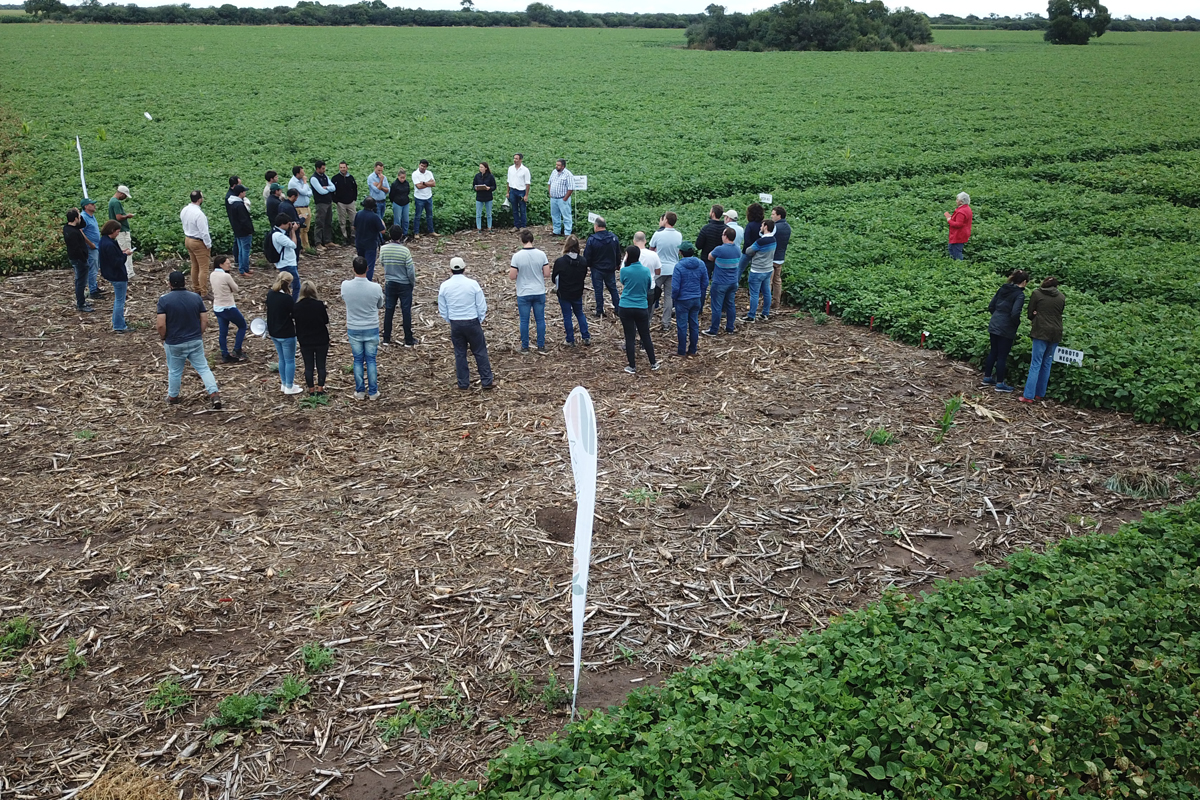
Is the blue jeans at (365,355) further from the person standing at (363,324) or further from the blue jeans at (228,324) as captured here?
the blue jeans at (228,324)

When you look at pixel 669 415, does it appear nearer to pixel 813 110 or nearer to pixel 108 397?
pixel 108 397

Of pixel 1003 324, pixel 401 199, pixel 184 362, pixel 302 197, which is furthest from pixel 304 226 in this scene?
pixel 1003 324

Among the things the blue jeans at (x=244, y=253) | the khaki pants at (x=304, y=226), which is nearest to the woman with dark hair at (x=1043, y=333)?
the khaki pants at (x=304, y=226)

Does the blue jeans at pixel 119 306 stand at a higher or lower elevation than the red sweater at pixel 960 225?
lower

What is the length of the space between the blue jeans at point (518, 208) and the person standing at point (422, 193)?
80.0 inches

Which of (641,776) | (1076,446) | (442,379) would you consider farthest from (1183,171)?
(641,776)

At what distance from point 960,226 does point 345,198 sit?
12.8m

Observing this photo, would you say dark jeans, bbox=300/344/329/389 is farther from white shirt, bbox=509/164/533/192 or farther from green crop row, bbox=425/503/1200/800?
white shirt, bbox=509/164/533/192

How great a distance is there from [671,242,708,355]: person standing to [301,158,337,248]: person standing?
8719 millimetres

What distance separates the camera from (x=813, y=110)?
39.4 metres

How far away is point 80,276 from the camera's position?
48.2ft

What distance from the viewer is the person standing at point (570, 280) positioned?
42.9 feet

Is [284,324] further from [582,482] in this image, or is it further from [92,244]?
[582,482]

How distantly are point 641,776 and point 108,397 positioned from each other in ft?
31.6
